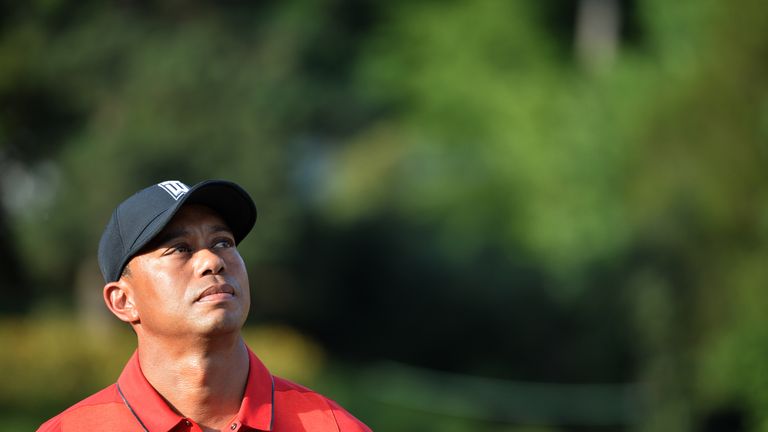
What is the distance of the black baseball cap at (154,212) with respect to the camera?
111 inches

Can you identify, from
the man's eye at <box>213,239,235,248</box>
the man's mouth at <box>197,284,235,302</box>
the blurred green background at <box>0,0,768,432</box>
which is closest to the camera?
the man's mouth at <box>197,284,235,302</box>

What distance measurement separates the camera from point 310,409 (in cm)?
294

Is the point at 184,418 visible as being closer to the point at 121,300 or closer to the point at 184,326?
the point at 184,326

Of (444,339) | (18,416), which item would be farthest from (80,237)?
(444,339)

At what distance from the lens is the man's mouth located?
2775mm

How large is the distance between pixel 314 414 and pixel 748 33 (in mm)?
11344

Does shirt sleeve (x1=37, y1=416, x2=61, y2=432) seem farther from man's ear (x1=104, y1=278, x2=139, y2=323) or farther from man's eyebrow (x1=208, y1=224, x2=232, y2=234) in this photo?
man's eyebrow (x1=208, y1=224, x2=232, y2=234)

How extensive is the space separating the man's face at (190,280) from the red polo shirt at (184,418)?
0.14 metres

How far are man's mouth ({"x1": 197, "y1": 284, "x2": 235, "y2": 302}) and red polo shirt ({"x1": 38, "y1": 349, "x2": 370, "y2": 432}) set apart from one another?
0.23 metres

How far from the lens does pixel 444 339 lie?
20.0 m

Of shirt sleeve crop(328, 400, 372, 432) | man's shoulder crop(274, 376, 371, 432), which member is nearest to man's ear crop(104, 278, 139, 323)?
man's shoulder crop(274, 376, 371, 432)

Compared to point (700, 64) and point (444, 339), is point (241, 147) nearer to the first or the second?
point (444, 339)

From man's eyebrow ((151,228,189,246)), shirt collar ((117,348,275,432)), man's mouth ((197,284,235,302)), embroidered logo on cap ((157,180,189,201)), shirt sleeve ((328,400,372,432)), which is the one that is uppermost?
embroidered logo on cap ((157,180,189,201))

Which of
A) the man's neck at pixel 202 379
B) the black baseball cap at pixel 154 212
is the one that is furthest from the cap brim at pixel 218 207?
the man's neck at pixel 202 379
